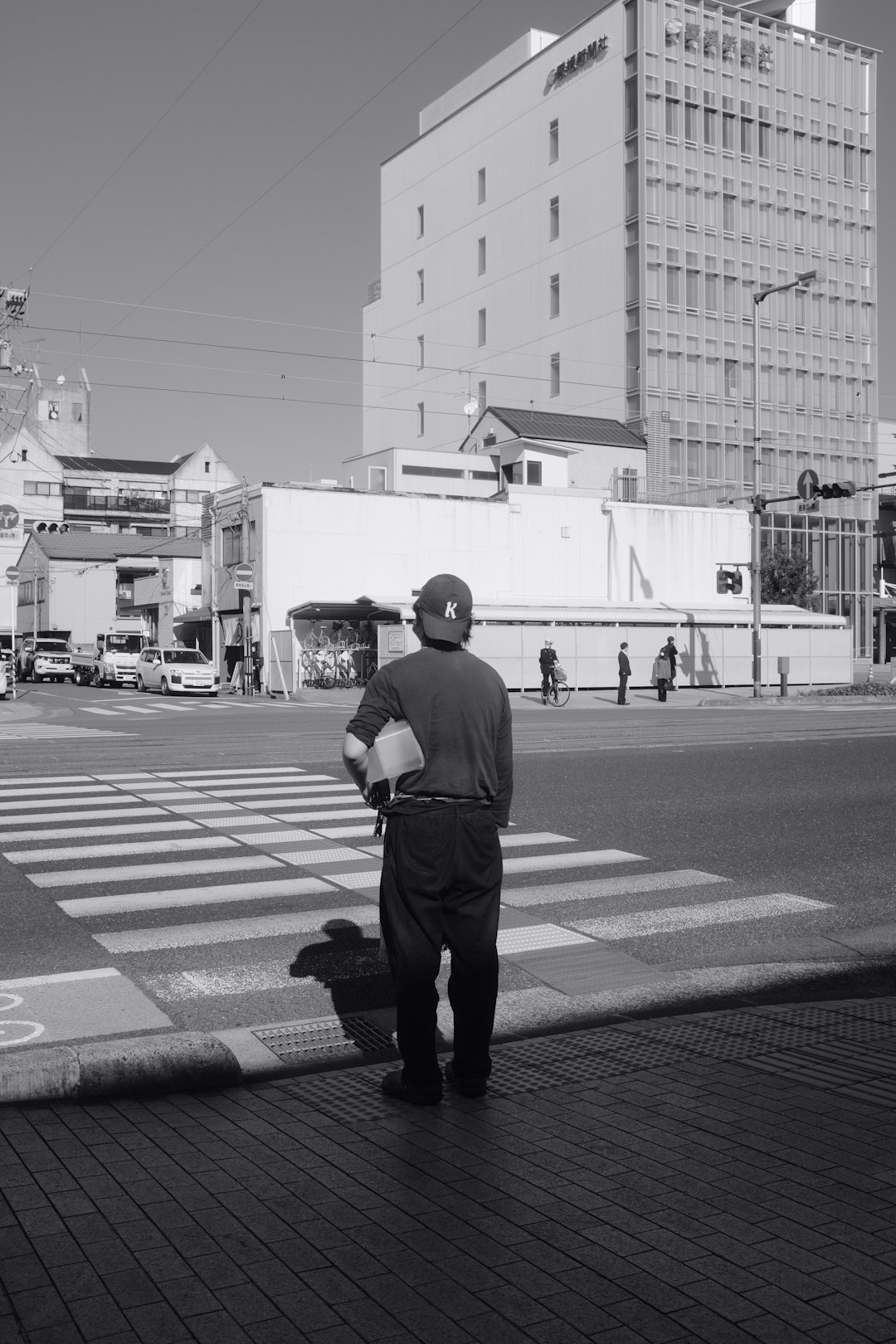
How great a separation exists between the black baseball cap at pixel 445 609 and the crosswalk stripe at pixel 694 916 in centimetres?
332

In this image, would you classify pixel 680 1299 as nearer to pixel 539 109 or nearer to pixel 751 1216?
pixel 751 1216

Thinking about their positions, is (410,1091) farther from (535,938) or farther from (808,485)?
(808,485)

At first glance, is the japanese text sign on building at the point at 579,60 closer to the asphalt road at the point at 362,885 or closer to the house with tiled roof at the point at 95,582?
the house with tiled roof at the point at 95,582

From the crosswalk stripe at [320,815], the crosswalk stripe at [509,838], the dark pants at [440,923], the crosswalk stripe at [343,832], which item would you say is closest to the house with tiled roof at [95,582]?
the crosswalk stripe at [320,815]

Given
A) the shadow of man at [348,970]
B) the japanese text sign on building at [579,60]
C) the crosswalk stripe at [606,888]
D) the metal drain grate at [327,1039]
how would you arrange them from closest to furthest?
the metal drain grate at [327,1039] → the shadow of man at [348,970] → the crosswalk stripe at [606,888] → the japanese text sign on building at [579,60]

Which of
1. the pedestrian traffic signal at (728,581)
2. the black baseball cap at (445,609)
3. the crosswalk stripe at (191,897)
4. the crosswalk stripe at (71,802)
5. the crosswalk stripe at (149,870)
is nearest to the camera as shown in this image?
the black baseball cap at (445,609)

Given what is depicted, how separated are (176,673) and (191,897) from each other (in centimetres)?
3624

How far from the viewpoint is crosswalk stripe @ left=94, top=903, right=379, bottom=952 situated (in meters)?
7.29

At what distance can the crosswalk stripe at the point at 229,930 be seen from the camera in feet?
23.9

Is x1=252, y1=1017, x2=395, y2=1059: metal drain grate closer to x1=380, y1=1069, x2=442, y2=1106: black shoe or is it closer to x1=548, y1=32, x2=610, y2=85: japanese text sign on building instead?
x1=380, y1=1069, x2=442, y2=1106: black shoe

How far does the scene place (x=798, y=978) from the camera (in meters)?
6.62

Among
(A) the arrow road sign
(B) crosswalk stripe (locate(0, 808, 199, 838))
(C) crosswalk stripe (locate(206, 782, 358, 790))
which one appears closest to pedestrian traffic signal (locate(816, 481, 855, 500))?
(A) the arrow road sign

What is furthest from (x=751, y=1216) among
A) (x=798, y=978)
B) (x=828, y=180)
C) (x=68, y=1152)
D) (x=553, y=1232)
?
(x=828, y=180)

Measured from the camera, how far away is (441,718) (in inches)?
186
